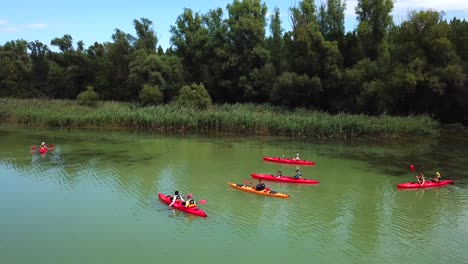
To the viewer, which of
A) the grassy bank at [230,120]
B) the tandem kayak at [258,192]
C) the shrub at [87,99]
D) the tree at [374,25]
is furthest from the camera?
the shrub at [87,99]

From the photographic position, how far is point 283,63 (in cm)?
4762

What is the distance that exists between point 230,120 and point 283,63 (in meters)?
12.5

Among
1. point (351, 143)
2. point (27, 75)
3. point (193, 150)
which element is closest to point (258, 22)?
point (351, 143)

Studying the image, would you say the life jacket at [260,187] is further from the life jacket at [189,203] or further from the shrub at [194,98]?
the shrub at [194,98]

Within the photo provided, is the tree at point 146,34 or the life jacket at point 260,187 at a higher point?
the tree at point 146,34

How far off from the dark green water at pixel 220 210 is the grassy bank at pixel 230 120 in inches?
267

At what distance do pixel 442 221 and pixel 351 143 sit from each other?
1777cm

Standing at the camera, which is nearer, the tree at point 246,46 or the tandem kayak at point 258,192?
the tandem kayak at point 258,192

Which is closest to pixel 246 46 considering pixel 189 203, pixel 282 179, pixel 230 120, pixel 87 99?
pixel 230 120

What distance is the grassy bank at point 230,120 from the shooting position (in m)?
36.1

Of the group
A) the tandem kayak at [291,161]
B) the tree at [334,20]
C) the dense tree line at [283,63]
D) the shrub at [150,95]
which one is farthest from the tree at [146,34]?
the tandem kayak at [291,161]

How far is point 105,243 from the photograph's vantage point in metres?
13.3

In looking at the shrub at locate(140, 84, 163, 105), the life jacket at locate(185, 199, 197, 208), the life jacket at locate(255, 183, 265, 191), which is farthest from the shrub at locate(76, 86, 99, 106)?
the life jacket at locate(185, 199, 197, 208)

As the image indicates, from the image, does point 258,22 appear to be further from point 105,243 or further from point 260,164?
point 105,243
